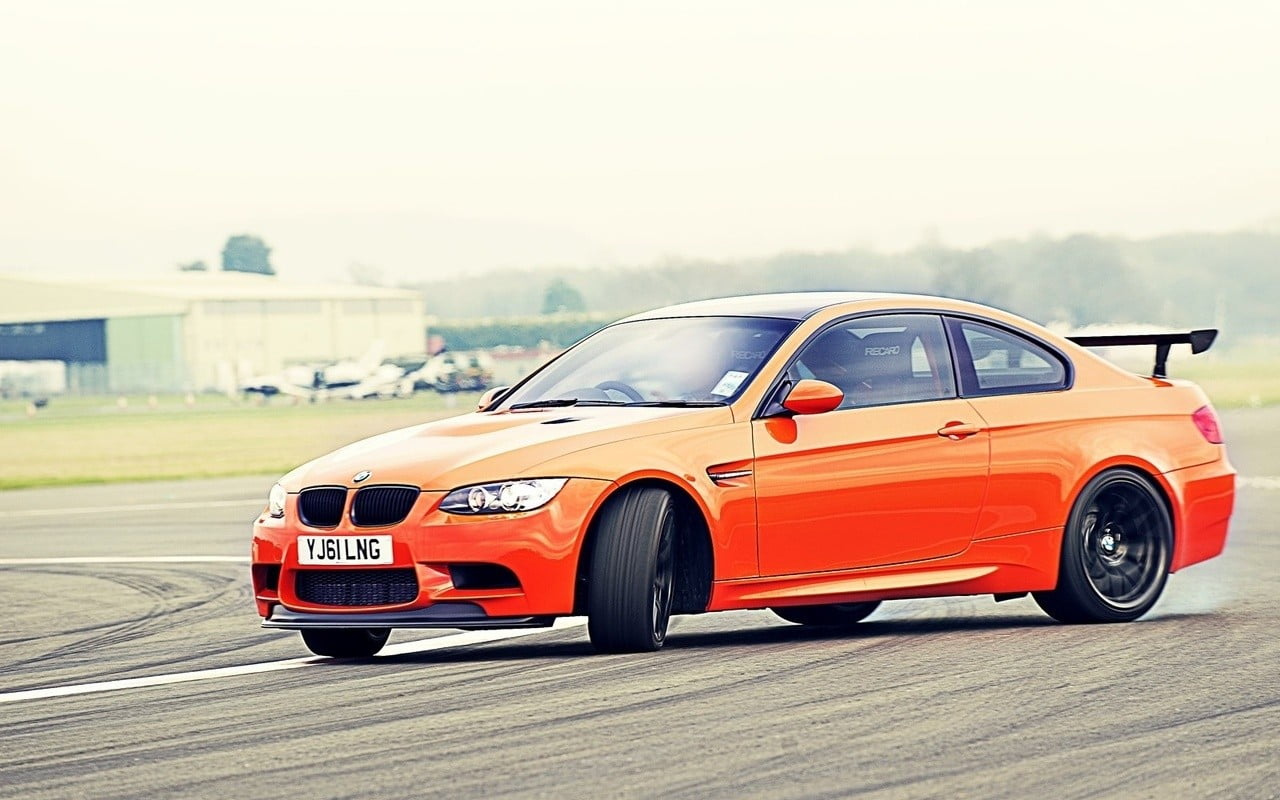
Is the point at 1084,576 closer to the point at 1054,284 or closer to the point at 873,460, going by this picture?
the point at 873,460

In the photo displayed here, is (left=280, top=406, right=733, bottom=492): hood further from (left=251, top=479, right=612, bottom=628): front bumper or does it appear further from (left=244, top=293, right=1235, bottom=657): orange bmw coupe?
(left=251, top=479, right=612, bottom=628): front bumper

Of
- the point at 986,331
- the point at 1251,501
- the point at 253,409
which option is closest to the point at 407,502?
the point at 986,331

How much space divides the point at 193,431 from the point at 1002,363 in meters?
49.5

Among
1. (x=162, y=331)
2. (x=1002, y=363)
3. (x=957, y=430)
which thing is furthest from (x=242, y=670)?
(x=162, y=331)

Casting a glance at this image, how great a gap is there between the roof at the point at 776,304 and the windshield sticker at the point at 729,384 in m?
0.48

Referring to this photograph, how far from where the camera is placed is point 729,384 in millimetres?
8617

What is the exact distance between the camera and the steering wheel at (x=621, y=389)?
8.77 m

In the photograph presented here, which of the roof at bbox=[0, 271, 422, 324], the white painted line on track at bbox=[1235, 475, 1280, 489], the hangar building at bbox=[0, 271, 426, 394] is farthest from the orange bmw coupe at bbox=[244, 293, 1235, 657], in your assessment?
the roof at bbox=[0, 271, 422, 324]

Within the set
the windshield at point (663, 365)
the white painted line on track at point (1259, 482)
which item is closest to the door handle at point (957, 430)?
the windshield at point (663, 365)

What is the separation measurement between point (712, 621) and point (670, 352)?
5.51 ft

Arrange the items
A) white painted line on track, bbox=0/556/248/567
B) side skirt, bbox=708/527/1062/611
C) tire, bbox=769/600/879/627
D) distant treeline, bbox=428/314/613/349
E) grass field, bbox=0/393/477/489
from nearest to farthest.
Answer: side skirt, bbox=708/527/1062/611
tire, bbox=769/600/879/627
white painted line on track, bbox=0/556/248/567
grass field, bbox=0/393/477/489
distant treeline, bbox=428/314/613/349

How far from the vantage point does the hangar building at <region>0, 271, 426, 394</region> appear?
3327 inches

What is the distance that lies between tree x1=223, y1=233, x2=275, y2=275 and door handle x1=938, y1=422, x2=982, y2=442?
14516 cm

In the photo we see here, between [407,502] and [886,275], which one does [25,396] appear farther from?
[407,502]
